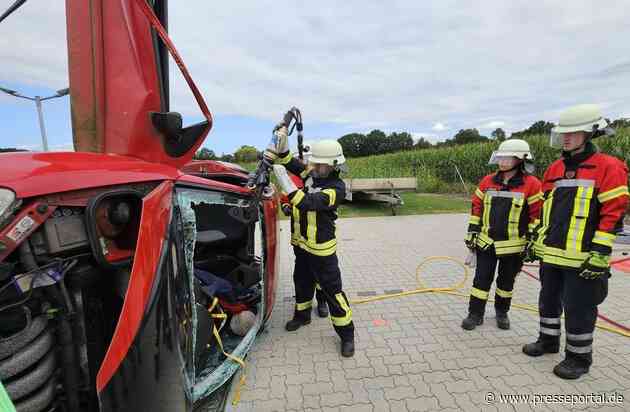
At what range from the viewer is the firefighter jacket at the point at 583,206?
2400 millimetres

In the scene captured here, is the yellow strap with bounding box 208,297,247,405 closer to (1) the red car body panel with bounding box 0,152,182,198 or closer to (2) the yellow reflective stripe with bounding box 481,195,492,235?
(1) the red car body panel with bounding box 0,152,182,198

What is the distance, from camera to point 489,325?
3463 millimetres

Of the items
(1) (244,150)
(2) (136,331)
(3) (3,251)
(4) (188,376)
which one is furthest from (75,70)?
(1) (244,150)

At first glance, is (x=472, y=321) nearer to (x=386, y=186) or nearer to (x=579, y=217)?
(x=579, y=217)

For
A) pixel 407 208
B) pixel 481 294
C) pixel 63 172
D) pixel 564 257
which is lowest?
pixel 407 208

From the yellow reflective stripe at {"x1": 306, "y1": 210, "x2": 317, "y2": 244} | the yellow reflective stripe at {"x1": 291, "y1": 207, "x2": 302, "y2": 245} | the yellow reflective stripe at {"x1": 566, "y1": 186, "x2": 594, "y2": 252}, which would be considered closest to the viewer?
the yellow reflective stripe at {"x1": 566, "y1": 186, "x2": 594, "y2": 252}

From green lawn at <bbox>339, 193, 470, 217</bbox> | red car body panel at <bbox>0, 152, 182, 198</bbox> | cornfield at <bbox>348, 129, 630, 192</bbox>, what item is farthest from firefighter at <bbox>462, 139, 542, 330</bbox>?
cornfield at <bbox>348, 129, 630, 192</bbox>

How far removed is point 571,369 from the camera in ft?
8.62

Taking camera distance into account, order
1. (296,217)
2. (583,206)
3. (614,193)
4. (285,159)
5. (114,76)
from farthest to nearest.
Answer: (285,159), (296,217), (583,206), (614,193), (114,76)

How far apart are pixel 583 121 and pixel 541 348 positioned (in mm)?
1841

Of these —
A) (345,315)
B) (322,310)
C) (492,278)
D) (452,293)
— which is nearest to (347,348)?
(345,315)

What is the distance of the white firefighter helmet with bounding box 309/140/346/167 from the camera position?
9.54ft

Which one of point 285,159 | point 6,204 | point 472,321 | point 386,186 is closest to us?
point 6,204

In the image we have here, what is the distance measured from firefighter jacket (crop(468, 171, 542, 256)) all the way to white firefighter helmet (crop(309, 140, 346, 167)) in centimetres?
150
